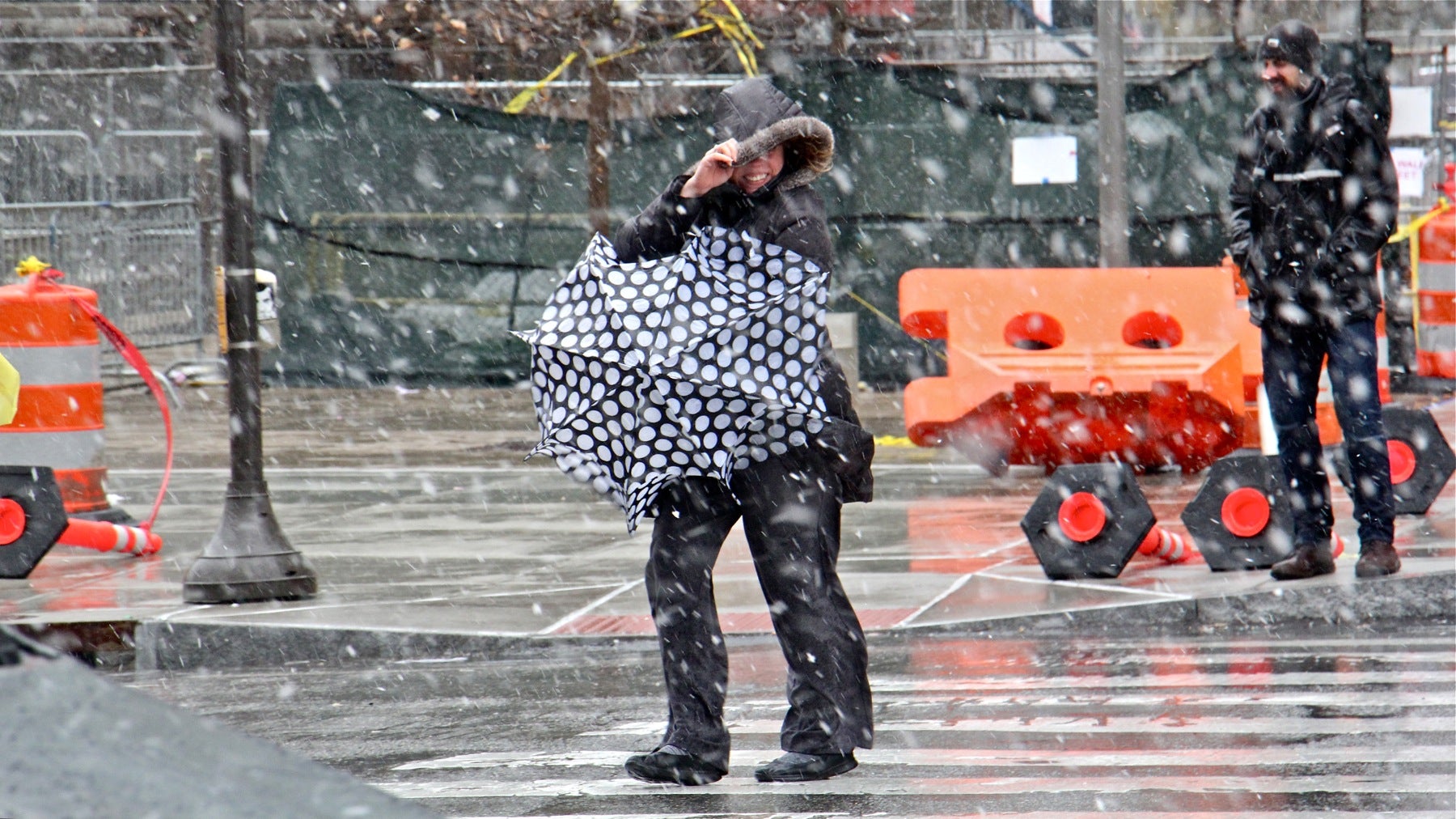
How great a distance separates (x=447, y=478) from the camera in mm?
12258

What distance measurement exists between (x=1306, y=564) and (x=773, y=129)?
13.0ft

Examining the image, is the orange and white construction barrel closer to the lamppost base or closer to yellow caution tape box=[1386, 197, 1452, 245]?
the lamppost base

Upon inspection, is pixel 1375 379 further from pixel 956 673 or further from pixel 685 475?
pixel 685 475

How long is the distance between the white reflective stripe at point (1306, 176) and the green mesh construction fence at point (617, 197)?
29.2ft

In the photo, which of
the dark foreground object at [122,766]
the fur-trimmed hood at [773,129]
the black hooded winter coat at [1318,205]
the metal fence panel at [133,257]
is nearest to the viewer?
the dark foreground object at [122,766]

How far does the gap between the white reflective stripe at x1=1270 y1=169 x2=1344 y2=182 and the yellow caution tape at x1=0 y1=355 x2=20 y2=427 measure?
4.87 m

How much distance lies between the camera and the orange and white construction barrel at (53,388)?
9.92 meters

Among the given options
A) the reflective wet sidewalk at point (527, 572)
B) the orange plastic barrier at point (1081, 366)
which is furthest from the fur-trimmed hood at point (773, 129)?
the orange plastic barrier at point (1081, 366)

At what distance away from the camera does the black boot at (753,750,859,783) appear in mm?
4961

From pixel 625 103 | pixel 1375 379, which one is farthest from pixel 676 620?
pixel 625 103

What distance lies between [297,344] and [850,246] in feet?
17.2

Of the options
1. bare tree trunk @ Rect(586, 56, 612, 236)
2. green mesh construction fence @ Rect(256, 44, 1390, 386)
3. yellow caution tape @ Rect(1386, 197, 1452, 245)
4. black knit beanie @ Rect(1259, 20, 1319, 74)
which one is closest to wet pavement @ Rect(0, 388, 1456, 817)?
black knit beanie @ Rect(1259, 20, 1319, 74)

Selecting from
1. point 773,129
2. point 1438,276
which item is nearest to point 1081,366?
point 1438,276

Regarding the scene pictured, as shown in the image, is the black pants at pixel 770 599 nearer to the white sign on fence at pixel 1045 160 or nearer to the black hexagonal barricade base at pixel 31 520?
the black hexagonal barricade base at pixel 31 520
